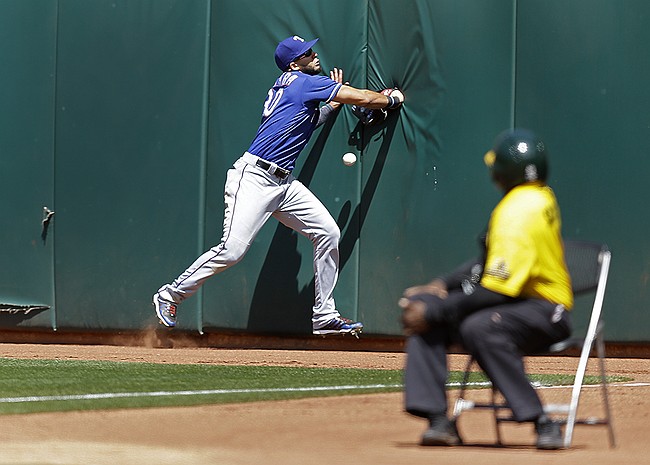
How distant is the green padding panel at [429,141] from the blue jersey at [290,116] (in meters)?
0.65

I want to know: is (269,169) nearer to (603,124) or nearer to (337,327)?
(337,327)

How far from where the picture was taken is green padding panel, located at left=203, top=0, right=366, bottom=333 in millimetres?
10148

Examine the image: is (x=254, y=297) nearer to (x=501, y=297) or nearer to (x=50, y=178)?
(x=50, y=178)

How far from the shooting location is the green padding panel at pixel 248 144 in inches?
400

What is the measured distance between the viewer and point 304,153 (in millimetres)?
10242

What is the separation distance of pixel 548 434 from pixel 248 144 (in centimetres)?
555

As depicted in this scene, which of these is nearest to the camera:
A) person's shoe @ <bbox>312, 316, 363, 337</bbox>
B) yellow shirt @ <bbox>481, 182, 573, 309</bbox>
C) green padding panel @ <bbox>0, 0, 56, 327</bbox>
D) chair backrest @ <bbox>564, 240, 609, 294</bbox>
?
yellow shirt @ <bbox>481, 182, 573, 309</bbox>

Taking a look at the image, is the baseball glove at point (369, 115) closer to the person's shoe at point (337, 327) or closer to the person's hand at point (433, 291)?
the person's shoe at point (337, 327)

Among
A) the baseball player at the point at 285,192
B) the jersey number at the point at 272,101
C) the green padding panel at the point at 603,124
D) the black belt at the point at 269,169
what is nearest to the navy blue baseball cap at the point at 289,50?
the baseball player at the point at 285,192

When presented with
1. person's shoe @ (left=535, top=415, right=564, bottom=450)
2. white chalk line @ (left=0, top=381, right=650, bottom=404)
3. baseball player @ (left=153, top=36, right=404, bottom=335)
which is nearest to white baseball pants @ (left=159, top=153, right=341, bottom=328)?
baseball player @ (left=153, top=36, right=404, bottom=335)

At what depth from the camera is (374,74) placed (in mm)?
10055

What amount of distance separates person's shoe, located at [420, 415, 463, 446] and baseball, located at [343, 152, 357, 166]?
4.91 metres

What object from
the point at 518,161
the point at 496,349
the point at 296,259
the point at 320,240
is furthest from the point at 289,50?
the point at 496,349

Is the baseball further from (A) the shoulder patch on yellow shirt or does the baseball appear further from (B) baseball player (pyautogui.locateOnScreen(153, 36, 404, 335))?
(A) the shoulder patch on yellow shirt
